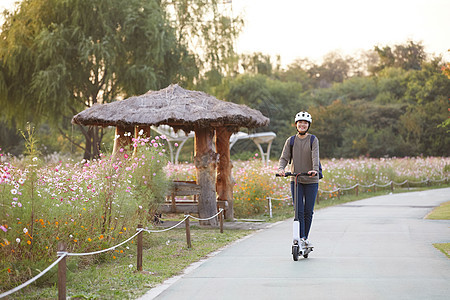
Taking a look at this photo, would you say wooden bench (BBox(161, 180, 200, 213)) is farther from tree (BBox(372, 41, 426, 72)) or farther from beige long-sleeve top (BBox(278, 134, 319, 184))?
tree (BBox(372, 41, 426, 72))

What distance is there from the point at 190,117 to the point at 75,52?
608 inches

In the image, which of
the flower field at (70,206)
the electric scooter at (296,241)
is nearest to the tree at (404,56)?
the flower field at (70,206)

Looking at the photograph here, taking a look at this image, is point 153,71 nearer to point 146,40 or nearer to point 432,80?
point 146,40

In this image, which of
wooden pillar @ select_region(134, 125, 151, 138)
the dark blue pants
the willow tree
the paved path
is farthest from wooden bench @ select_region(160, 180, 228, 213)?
the willow tree

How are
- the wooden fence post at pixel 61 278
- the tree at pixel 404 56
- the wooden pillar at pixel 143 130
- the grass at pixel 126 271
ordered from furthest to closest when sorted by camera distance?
the tree at pixel 404 56
the wooden pillar at pixel 143 130
the grass at pixel 126 271
the wooden fence post at pixel 61 278

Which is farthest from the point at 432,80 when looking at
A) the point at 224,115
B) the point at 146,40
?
the point at 224,115

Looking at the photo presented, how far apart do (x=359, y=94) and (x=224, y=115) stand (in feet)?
163

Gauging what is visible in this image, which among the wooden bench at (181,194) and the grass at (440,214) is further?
the grass at (440,214)

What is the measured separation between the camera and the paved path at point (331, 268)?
25.3 feet

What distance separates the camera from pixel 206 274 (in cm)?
916

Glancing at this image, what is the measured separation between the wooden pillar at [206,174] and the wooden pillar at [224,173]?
137 centimetres

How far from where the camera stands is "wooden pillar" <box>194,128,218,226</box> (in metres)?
16.6

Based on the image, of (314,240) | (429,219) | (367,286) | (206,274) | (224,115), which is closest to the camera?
(367,286)

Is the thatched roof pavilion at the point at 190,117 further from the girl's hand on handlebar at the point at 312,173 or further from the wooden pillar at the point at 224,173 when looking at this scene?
the girl's hand on handlebar at the point at 312,173
